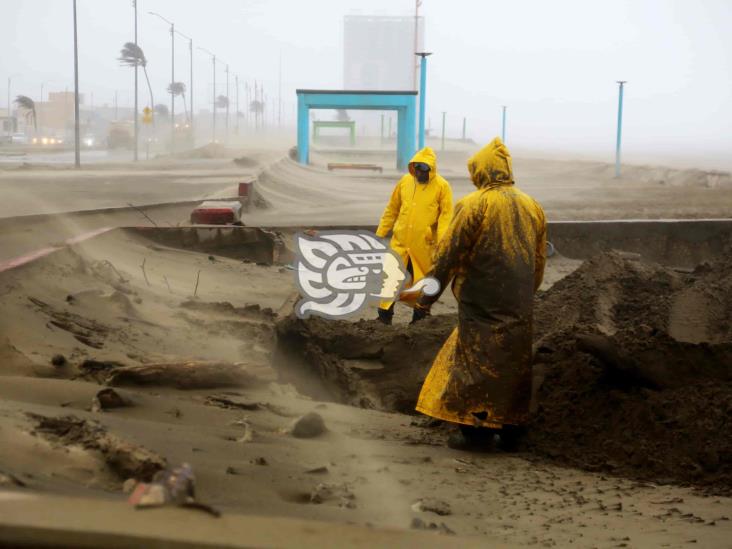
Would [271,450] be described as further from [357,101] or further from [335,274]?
[357,101]

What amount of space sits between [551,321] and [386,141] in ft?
258

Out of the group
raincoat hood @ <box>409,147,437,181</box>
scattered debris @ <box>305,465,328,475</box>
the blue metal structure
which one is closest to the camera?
scattered debris @ <box>305,465,328,475</box>

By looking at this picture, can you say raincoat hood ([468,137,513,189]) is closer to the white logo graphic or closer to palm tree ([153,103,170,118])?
the white logo graphic

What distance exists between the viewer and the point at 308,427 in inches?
196

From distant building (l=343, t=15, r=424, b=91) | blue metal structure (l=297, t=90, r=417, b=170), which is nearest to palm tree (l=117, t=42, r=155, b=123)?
blue metal structure (l=297, t=90, r=417, b=170)

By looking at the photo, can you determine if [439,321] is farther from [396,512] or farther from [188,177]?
[188,177]

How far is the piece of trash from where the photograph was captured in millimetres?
2551

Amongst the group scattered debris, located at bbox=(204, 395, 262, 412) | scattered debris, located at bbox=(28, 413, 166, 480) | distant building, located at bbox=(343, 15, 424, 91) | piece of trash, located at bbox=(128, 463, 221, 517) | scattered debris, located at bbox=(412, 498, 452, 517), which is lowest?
scattered debris, located at bbox=(204, 395, 262, 412)

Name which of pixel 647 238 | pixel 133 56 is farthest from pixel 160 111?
pixel 647 238

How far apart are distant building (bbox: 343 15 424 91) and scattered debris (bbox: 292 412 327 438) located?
165061 millimetres

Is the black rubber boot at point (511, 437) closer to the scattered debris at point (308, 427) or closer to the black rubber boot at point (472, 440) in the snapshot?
the black rubber boot at point (472, 440)

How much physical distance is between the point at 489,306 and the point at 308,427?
1.15 meters

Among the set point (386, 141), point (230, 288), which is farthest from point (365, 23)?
point (230, 288)

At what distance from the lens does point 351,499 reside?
3.86 metres
